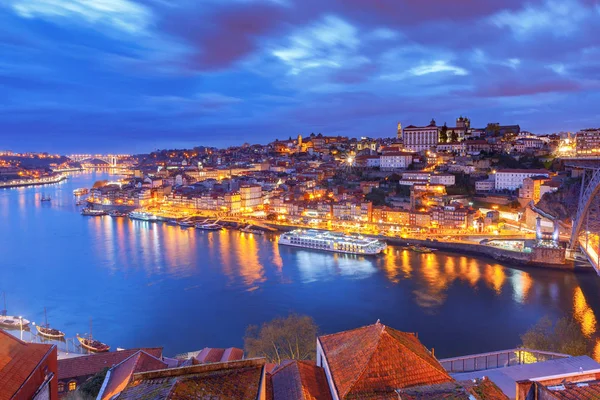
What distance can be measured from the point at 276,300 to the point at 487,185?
1074 centimetres

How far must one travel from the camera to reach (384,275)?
28.7 ft

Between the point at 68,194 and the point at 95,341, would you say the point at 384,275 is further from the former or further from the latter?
the point at 68,194

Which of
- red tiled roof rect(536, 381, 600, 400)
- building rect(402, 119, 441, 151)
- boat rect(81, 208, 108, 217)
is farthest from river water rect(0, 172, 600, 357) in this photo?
building rect(402, 119, 441, 151)

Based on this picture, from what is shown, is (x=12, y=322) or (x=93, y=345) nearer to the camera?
(x=93, y=345)

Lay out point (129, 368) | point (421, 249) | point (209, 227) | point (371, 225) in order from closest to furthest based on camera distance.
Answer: point (129, 368), point (421, 249), point (371, 225), point (209, 227)

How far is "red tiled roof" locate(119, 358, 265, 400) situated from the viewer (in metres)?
1.45

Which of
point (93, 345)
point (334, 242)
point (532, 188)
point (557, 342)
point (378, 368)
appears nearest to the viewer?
point (378, 368)

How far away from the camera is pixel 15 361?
81.0 inches

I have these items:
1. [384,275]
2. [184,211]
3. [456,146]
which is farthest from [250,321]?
[456,146]

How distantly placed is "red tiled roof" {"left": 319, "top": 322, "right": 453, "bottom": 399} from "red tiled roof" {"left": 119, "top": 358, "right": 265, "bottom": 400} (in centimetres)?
66

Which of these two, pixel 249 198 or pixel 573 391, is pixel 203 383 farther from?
pixel 249 198

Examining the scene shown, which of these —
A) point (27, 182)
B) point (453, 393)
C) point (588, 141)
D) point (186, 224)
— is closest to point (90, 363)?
point (453, 393)

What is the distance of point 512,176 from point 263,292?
10.9 metres

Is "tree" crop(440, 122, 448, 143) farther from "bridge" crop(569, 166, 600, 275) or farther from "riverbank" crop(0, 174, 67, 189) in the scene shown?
"riverbank" crop(0, 174, 67, 189)
